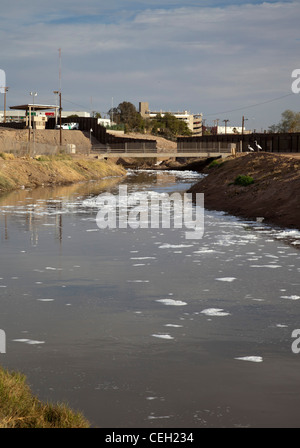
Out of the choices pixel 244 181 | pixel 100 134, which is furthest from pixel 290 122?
pixel 244 181

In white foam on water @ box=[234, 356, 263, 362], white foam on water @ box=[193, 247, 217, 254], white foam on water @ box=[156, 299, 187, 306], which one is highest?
white foam on water @ box=[193, 247, 217, 254]

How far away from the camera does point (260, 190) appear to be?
3388 cm

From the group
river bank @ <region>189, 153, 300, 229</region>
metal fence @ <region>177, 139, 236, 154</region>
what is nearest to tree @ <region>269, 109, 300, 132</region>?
metal fence @ <region>177, 139, 236, 154</region>

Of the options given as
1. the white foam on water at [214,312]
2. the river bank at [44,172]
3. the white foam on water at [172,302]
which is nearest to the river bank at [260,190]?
the river bank at [44,172]

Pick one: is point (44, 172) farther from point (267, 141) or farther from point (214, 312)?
point (267, 141)

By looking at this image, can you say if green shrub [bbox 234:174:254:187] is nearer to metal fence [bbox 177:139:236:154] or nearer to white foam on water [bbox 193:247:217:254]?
white foam on water [bbox 193:247:217:254]

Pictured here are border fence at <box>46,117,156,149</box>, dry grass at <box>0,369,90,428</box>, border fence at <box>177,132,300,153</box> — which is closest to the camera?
dry grass at <box>0,369,90,428</box>

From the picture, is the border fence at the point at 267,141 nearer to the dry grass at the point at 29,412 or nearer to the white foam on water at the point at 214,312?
the white foam on water at the point at 214,312

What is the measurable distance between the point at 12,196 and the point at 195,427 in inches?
1403

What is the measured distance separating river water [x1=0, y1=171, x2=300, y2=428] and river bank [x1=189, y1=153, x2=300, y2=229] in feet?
28.2

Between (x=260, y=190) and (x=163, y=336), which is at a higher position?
(x=260, y=190)

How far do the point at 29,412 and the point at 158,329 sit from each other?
3.83 m

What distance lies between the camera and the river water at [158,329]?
7387mm

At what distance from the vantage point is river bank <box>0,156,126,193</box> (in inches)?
1955
